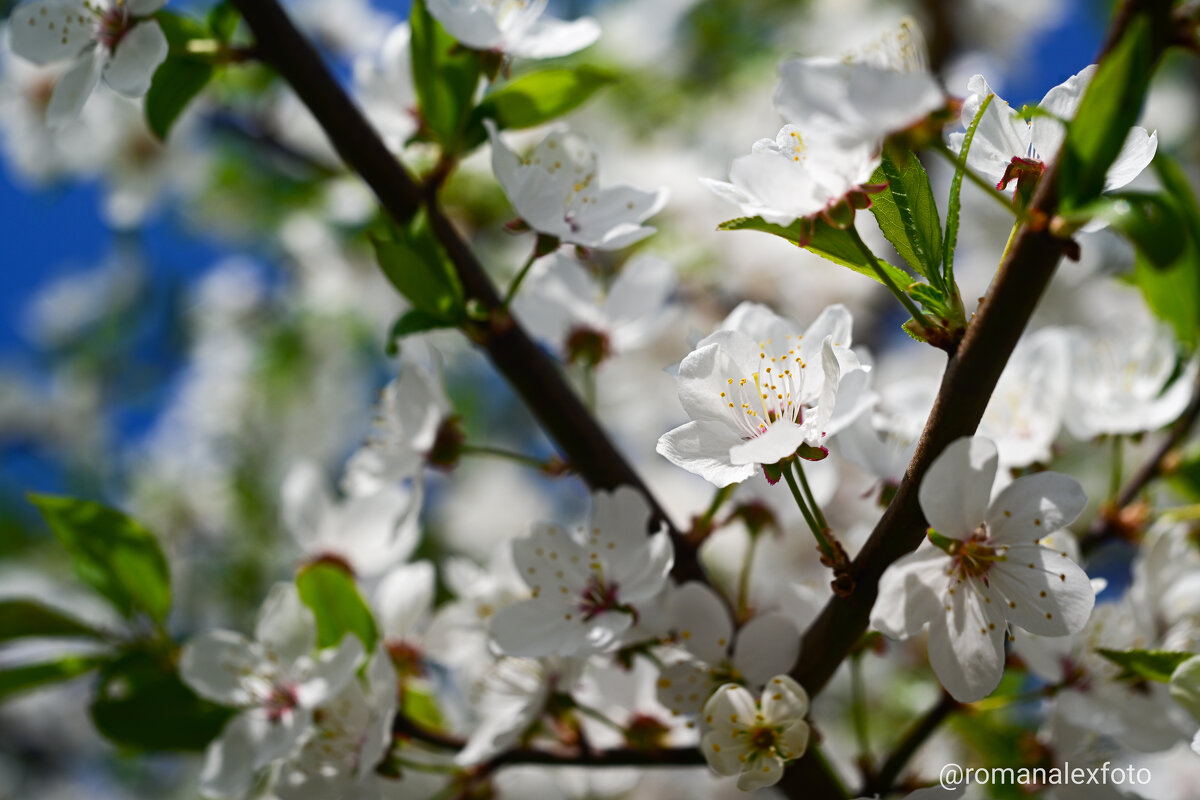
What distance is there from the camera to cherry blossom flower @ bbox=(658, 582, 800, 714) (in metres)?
0.70

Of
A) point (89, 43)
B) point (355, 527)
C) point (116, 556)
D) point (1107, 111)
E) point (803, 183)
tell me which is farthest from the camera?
point (355, 527)

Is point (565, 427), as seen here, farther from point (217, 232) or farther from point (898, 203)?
point (217, 232)

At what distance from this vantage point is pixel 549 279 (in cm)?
94

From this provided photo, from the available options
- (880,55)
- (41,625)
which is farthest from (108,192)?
(880,55)

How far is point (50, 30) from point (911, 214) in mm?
720

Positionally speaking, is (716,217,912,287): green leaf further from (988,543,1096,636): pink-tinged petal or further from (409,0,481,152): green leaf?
(409,0,481,152): green leaf

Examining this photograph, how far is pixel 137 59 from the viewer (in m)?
0.77

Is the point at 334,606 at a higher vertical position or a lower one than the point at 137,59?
lower

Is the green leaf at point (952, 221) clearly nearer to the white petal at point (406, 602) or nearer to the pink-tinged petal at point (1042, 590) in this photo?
the pink-tinged petal at point (1042, 590)

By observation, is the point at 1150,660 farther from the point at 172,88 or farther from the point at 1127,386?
the point at 172,88

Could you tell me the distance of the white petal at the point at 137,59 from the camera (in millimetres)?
762

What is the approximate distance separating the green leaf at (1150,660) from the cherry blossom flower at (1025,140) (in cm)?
33

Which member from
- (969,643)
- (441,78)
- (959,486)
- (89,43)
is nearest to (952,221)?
(959,486)

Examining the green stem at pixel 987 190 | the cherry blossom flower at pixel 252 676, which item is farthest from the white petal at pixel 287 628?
the green stem at pixel 987 190
